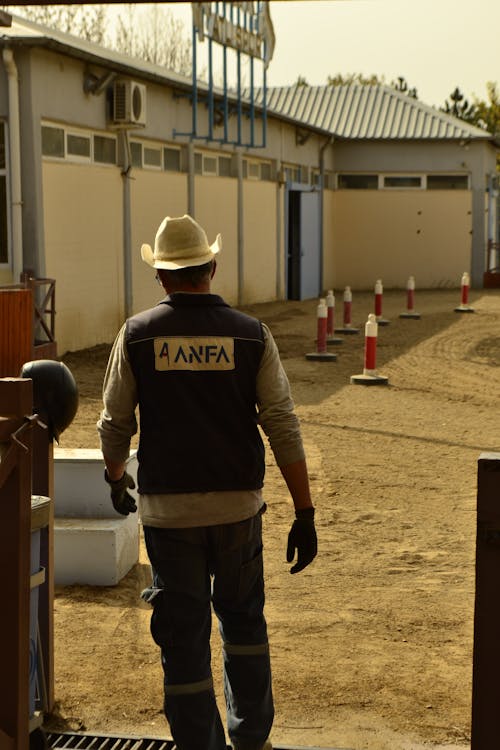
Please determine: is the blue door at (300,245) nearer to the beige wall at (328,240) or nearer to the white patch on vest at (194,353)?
the beige wall at (328,240)

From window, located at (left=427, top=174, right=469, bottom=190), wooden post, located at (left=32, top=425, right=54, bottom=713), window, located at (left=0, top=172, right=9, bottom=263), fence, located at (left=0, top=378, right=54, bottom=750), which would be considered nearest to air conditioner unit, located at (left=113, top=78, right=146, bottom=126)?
window, located at (left=0, top=172, right=9, bottom=263)

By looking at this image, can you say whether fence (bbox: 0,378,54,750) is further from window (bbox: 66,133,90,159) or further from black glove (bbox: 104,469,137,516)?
window (bbox: 66,133,90,159)

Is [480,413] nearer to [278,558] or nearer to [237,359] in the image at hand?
[278,558]

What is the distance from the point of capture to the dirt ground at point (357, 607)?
4.91 m

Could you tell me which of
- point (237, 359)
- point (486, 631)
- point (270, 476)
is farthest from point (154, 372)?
point (270, 476)

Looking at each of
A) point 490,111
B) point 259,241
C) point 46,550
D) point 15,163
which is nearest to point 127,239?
point 15,163

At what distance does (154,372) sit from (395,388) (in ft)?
35.4

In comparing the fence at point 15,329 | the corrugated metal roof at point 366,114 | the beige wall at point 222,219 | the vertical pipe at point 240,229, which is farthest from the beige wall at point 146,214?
the corrugated metal roof at point 366,114

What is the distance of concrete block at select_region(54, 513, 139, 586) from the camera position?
6.49 m

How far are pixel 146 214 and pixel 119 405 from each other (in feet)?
54.4

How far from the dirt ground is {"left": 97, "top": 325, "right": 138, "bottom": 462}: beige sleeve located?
1.21 m

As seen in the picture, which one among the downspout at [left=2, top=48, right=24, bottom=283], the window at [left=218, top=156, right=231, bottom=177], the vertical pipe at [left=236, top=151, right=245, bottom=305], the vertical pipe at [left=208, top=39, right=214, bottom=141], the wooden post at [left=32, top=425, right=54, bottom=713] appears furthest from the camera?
the vertical pipe at [left=236, top=151, right=245, bottom=305]

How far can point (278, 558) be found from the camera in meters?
7.32

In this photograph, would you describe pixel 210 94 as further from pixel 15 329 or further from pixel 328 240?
pixel 328 240
